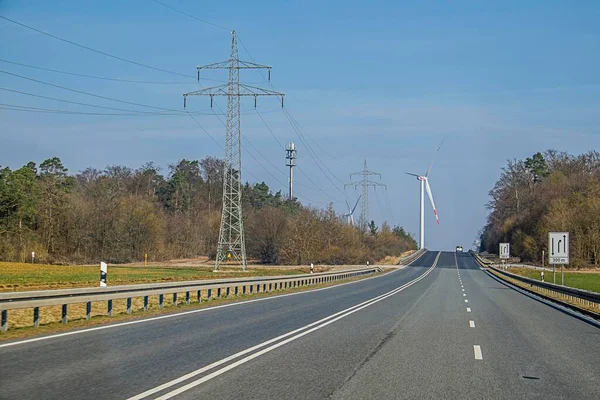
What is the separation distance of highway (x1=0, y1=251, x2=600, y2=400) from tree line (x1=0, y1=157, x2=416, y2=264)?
63460 mm

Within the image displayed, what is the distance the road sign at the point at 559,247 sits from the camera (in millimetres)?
43938

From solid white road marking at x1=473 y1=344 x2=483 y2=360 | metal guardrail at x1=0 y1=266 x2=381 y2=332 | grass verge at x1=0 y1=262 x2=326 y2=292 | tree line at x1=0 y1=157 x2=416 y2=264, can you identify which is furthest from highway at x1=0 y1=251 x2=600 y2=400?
tree line at x1=0 y1=157 x2=416 y2=264

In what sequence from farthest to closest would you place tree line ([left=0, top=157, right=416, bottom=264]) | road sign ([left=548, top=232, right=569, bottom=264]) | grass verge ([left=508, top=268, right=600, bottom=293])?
tree line ([left=0, top=157, right=416, bottom=264]) → grass verge ([left=508, top=268, right=600, bottom=293]) → road sign ([left=548, top=232, right=569, bottom=264])

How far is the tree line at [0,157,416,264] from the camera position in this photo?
8362 cm

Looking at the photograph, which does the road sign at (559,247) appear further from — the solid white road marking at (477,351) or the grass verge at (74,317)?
the solid white road marking at (477,351)

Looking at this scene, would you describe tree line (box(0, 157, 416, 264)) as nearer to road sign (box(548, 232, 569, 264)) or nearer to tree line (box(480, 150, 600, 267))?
tree line (box(480, 150, 600, 267))

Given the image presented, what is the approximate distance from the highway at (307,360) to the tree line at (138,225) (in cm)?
6346

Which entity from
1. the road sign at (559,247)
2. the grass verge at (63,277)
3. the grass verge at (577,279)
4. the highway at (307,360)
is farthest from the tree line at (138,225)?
the highway at (307,360)

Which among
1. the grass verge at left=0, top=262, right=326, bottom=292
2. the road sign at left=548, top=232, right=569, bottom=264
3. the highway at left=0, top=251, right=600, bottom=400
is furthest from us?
the road sign at left=548, top=232, right=569, bottom=264

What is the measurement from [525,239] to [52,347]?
99.5 metres

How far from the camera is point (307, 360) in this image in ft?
43.9

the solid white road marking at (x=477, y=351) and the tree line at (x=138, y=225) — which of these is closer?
the solid white road marking at (x=477, y=351)

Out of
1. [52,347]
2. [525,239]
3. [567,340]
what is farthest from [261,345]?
[525,239]

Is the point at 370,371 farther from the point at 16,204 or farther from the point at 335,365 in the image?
the point at 16,204
